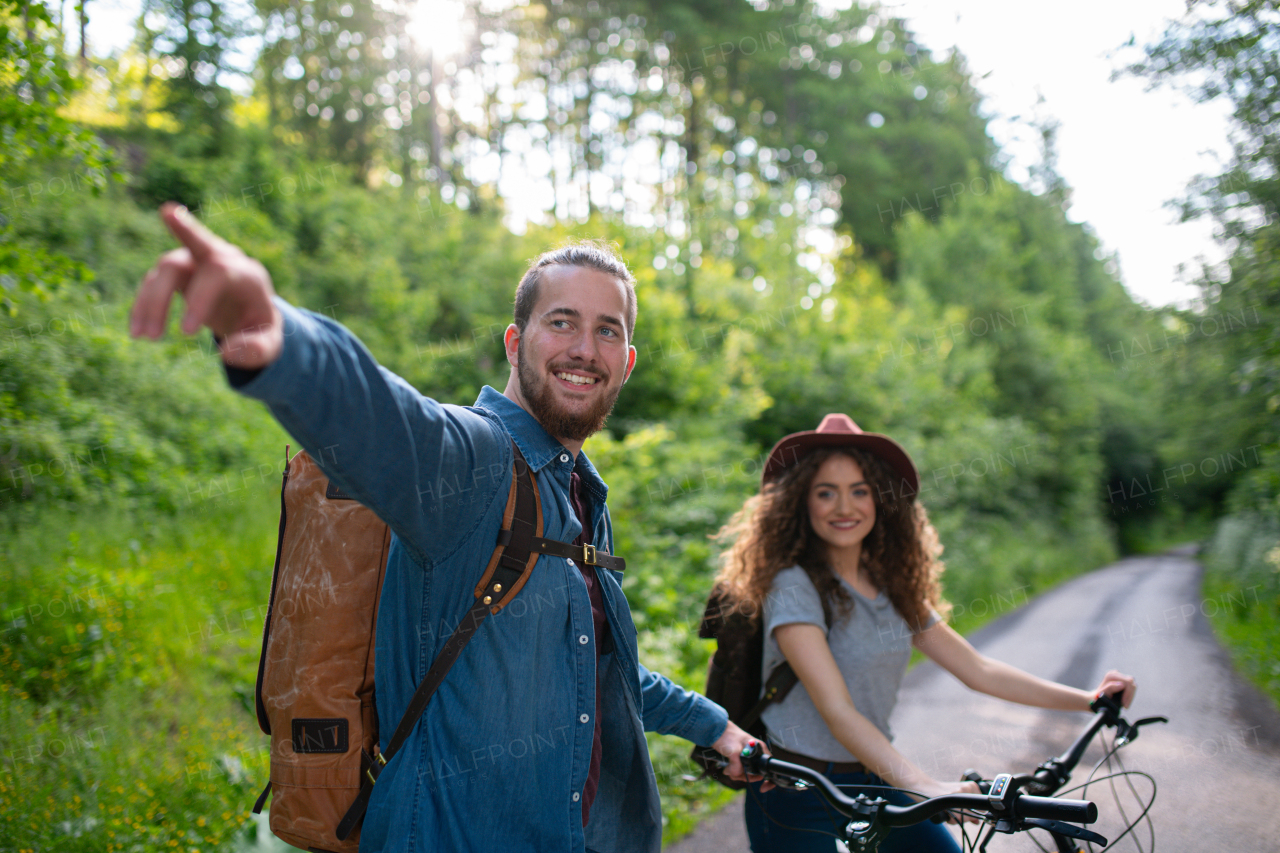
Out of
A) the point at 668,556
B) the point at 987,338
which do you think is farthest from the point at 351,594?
the point at 987,338

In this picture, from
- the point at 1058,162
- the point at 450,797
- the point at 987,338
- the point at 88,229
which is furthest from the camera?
the point at 1058,162

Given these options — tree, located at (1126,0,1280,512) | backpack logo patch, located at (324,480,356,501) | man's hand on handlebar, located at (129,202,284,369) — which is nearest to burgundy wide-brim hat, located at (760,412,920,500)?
backpack logo patch, located at (324,480,356,501)

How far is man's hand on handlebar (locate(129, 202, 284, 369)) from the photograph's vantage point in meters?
0.93

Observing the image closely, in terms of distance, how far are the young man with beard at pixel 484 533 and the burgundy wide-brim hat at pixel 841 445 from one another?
1180 millimetres

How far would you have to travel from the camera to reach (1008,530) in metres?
17.8

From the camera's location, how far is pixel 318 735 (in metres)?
1.60

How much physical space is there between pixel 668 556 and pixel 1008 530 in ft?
41.7

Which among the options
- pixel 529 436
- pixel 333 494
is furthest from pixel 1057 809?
pixel 333 494

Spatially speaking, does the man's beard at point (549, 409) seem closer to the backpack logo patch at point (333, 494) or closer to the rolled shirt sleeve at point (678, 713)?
the backpack logo patch at point (333, 494)

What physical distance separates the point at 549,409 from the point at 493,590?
1.54 feet

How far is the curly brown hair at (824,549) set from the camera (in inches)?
109

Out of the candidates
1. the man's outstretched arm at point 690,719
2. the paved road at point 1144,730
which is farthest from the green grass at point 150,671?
the paved road at point 1144,730

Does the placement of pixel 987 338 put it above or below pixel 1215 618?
above

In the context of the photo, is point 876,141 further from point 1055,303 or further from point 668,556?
point 668,556
